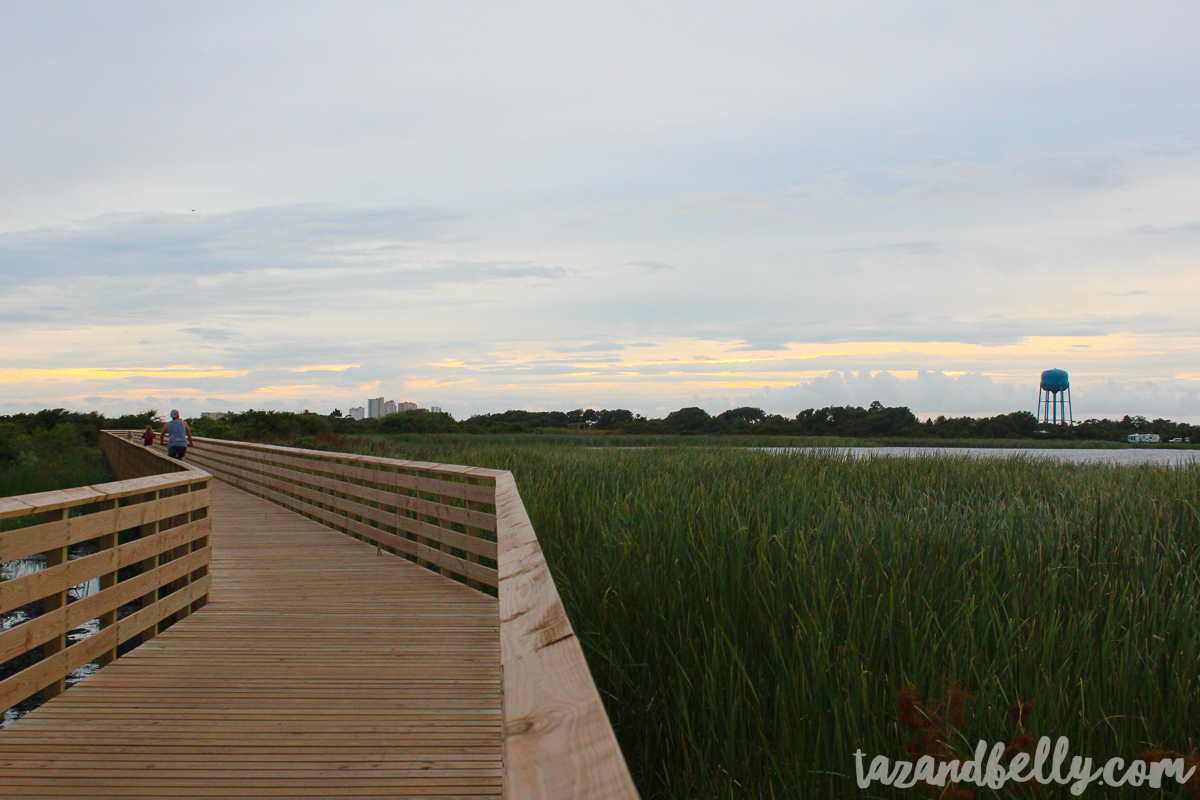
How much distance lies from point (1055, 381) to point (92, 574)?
8190 centimetres

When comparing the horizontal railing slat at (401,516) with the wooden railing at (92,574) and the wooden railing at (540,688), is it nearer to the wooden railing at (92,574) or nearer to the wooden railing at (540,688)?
the wooden railing at (540,688)

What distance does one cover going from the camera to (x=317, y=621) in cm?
600

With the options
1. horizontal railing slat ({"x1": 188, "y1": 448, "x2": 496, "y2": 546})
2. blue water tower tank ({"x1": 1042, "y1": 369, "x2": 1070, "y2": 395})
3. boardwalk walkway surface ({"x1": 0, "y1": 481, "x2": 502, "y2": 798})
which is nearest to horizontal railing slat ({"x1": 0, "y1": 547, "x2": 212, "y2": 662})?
boardwalk walkway surface ({"x1": 0, "y1": 481, "x2": 502, "y2": 798})

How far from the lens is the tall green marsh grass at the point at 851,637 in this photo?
2.75 m

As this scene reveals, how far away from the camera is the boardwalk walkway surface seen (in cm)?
339

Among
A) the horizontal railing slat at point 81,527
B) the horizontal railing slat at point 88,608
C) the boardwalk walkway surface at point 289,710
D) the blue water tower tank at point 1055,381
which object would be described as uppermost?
the blue water tower tank at point 1055,381

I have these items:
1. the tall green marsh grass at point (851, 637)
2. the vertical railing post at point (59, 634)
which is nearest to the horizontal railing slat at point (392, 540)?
the tall green marsh grass at point (851, 637)

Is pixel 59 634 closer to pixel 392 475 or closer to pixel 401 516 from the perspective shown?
pixel 401 516

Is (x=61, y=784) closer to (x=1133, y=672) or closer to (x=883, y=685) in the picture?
(x=883, y=685)

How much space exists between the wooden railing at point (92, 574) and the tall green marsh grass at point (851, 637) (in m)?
2.96

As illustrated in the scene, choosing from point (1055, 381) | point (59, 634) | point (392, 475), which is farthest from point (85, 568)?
point (1055, 381)

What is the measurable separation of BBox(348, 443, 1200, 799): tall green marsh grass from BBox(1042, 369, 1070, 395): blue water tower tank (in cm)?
7580

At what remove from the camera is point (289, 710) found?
164 inches

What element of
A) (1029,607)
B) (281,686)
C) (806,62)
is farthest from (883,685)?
(806,62)
